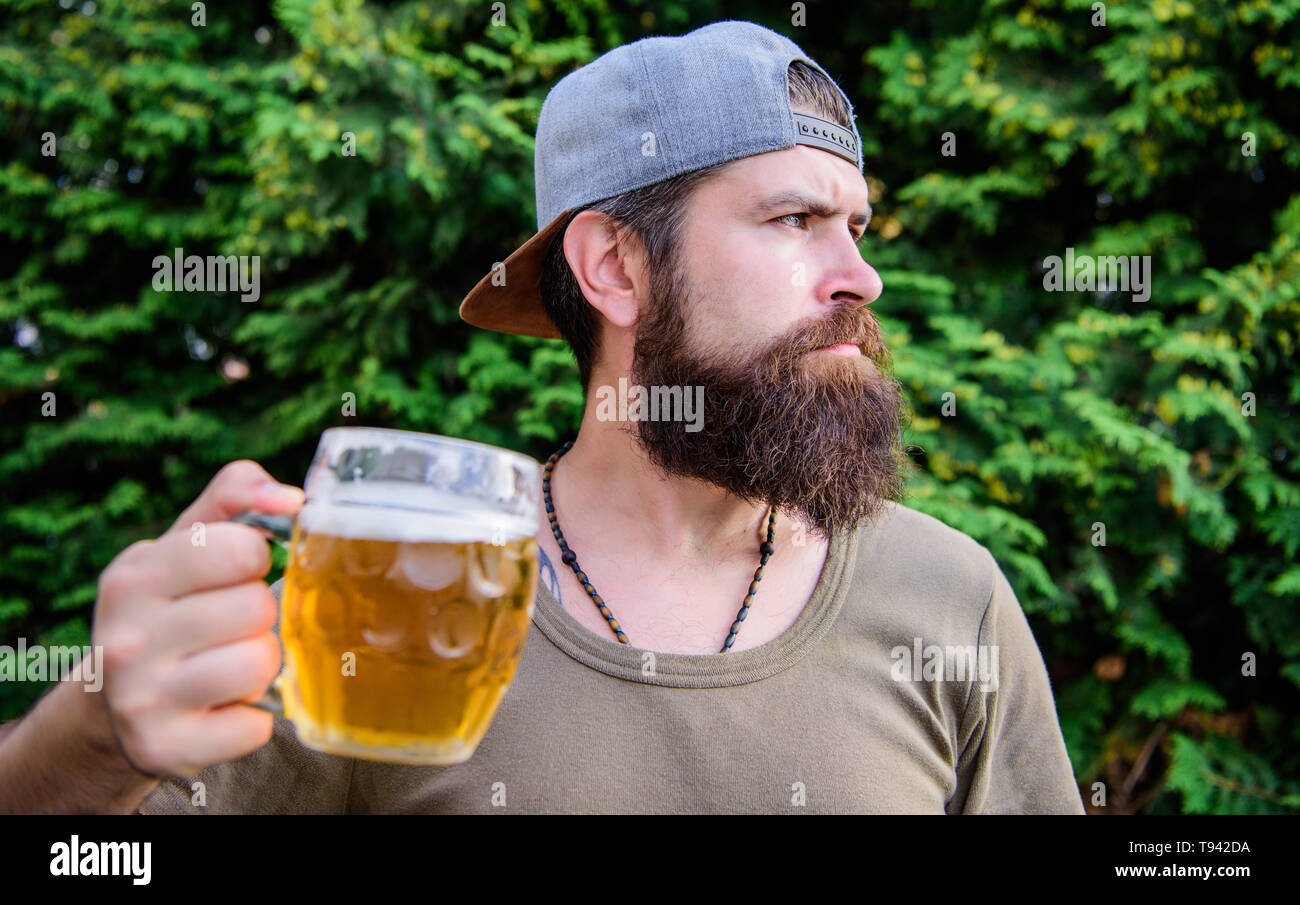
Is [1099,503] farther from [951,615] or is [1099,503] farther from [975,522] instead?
[951,615]

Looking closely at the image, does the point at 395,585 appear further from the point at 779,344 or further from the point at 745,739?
the point at 779,344

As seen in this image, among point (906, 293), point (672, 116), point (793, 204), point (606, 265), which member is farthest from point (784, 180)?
point (906, 293)

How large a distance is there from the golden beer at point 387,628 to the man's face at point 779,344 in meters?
1.03

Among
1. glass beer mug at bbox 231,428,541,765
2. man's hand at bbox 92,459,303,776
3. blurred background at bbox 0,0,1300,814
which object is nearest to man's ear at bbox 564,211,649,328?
glass beer mug at bbox 231,428,541,765

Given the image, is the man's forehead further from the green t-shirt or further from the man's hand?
the man's hand

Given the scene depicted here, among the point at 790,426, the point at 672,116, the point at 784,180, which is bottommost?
the point at 790,426

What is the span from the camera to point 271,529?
96cm

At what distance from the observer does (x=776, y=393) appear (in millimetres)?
1929

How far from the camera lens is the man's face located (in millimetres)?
1936

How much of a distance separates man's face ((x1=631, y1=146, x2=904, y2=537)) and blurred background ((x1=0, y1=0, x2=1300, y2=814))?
1.46m

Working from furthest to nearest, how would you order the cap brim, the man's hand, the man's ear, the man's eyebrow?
the cap brim → the man's ear → the man's eyebrow → the man's hand

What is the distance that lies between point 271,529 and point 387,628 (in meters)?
0.17
